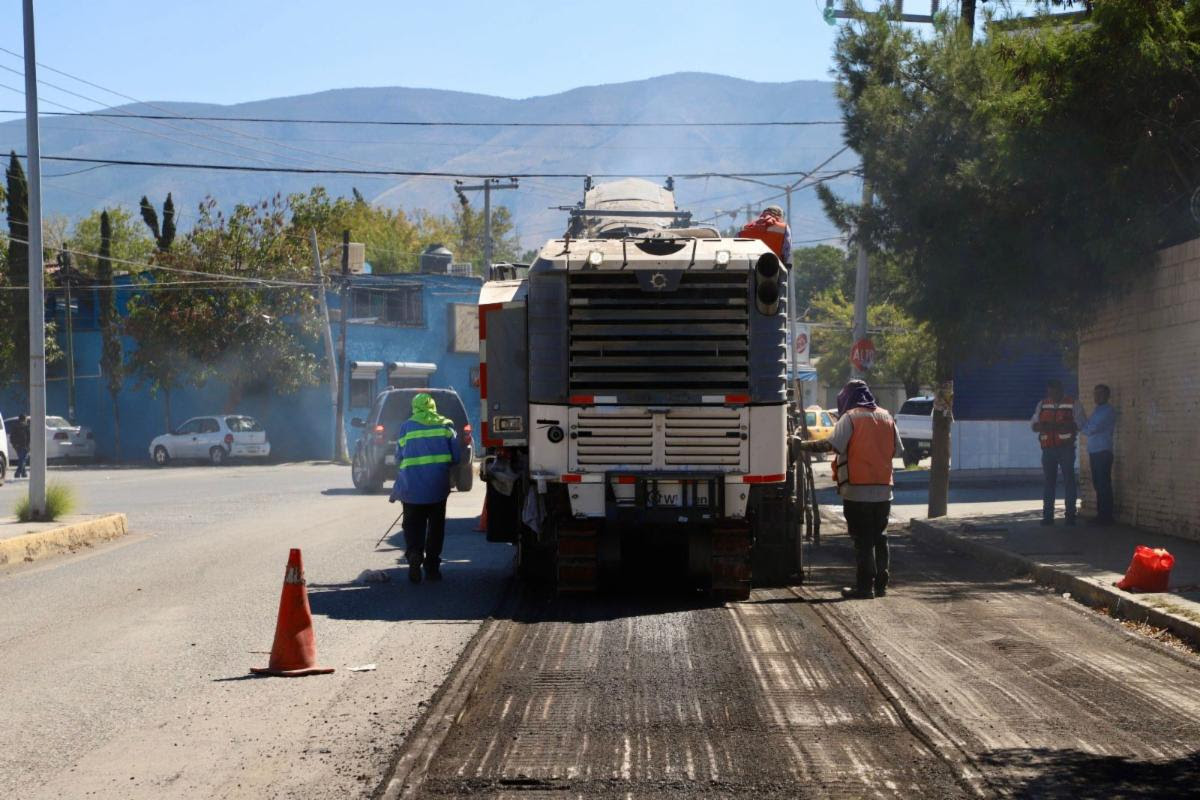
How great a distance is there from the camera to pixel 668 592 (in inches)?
517

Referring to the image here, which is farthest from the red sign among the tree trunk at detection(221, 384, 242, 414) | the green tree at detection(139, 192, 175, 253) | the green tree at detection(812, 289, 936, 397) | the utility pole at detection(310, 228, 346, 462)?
the green tree at detection(139, 192, 175, 253)

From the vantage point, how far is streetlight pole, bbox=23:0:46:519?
18766 mm

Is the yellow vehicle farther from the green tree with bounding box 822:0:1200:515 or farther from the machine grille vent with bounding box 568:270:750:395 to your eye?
the machine grille vent with bounding box 568:270:750:395

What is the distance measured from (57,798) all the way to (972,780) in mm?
3883

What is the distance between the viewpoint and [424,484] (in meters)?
13.6

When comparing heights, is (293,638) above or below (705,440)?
below

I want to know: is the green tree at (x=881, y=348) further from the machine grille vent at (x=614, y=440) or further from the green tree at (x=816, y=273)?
the machine grille vent at (x=614, y=440)

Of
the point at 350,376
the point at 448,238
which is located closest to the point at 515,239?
the point at 448,238

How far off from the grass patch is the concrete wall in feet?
44.1

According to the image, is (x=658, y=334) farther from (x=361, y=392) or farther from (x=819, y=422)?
(x=361, y=392)

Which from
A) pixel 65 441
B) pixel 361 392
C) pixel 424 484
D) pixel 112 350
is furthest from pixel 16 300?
pixel 424 484

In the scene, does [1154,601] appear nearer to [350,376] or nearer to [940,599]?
[940,599]

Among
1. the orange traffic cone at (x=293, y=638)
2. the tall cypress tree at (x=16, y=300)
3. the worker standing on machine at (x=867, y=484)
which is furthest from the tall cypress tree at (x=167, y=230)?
the orange traffic cone at (x=293, y=638)

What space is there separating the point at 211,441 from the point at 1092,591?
40.0 metres
